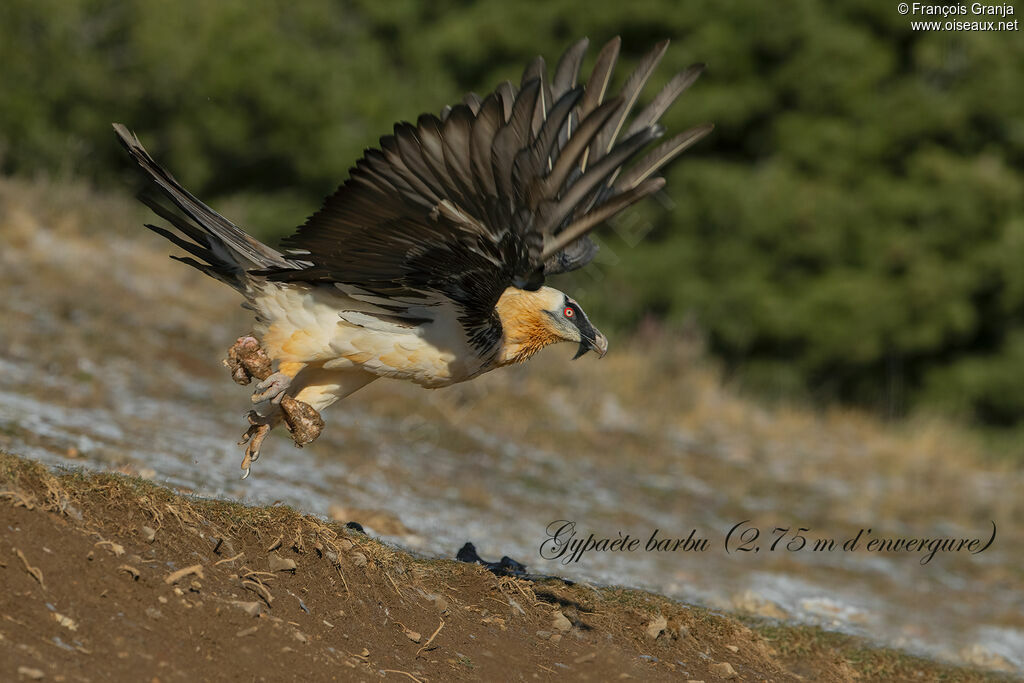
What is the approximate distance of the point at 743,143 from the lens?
21.0 meters

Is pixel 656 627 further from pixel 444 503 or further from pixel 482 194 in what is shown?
pixel 444 503

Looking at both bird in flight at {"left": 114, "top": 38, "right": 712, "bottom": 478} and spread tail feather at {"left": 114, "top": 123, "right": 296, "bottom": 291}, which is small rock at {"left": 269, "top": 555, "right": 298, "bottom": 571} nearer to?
bird in flight at {"left": 114, "top": 38, "right": 712, "bottom": 478}

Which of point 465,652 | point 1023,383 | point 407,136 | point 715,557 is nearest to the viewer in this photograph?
point 407,136

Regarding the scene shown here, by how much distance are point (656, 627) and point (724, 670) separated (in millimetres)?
421

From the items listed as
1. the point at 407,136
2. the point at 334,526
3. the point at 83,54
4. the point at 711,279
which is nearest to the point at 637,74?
the point at 407,136

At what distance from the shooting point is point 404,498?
964 cm

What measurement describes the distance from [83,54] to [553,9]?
818 cm

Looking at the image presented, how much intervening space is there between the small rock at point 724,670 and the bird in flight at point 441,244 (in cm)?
175

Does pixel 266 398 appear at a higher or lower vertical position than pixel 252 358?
lower

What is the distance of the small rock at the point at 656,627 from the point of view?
19.8ft

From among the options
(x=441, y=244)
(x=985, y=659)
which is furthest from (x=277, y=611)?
(x=985, y=659)

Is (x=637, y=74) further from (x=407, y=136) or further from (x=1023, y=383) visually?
(x=1023, y=383)

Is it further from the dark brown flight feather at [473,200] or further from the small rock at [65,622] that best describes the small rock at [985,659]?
the small rock at [65,622]

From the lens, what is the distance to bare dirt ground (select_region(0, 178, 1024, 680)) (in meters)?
4.71
